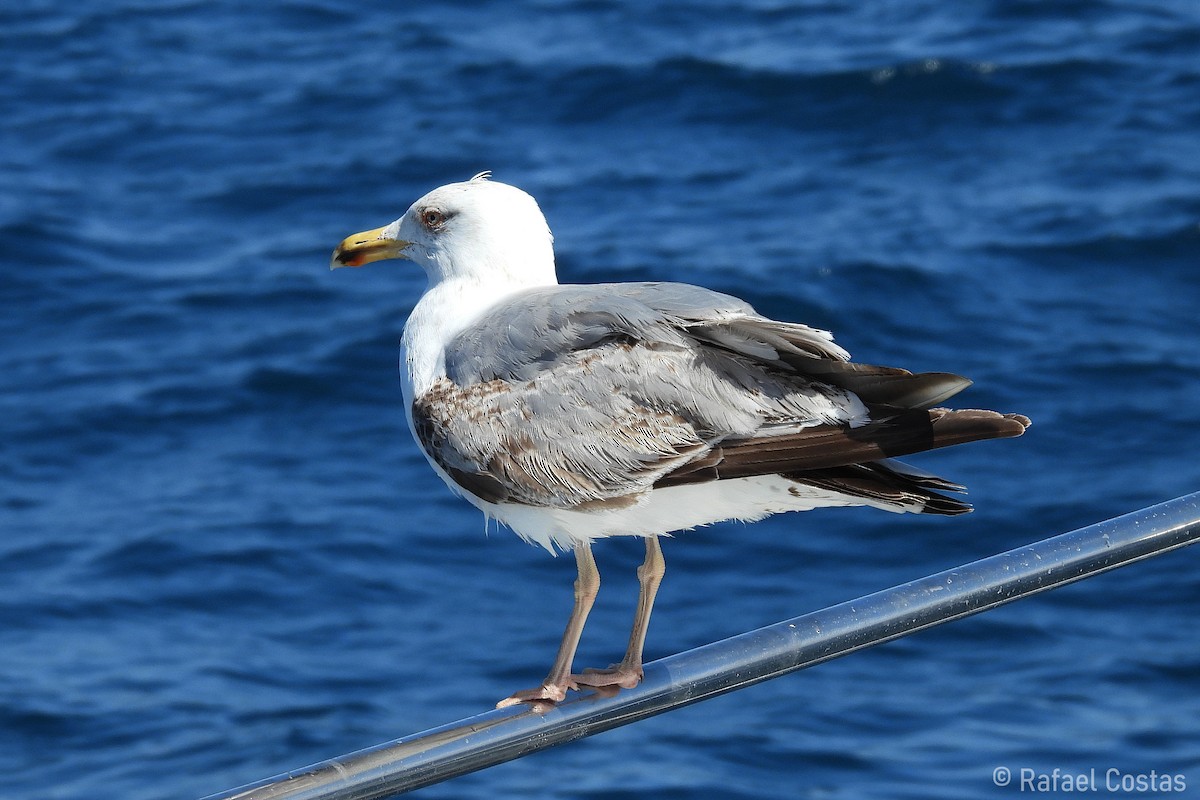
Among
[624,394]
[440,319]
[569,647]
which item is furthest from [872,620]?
[440,319]

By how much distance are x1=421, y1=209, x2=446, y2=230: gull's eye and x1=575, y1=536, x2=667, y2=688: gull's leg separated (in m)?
0.94

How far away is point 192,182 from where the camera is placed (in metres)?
11.3

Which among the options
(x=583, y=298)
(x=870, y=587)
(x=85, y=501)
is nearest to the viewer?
(x=583, y=298)

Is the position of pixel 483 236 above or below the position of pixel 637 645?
above

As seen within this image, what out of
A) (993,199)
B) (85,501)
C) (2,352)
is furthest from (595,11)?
(85,501)

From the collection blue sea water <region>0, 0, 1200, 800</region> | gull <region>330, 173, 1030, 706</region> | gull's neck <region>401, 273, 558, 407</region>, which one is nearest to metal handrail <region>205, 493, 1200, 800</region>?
gull <region>330, 173, 1030, 706</region>

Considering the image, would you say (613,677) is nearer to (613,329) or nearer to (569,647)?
(569,647)

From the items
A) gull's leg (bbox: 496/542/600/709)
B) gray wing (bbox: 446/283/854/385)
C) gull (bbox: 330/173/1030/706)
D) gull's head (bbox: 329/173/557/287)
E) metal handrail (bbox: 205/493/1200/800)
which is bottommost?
gull's leg (bbox: 496/542/600/709)

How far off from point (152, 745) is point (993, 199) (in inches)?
243

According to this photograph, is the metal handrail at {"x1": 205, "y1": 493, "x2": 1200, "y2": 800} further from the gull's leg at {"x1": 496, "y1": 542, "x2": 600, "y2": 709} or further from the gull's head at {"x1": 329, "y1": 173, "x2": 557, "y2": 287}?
the gull's head at {"x1": 329, "y1": 173, "x2": 557, "y2": 287}

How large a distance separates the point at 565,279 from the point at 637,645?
19.0ft

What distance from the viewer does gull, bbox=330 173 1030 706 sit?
332 centimetres

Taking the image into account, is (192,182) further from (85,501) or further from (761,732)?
(761,732)

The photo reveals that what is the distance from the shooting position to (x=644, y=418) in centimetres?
355
